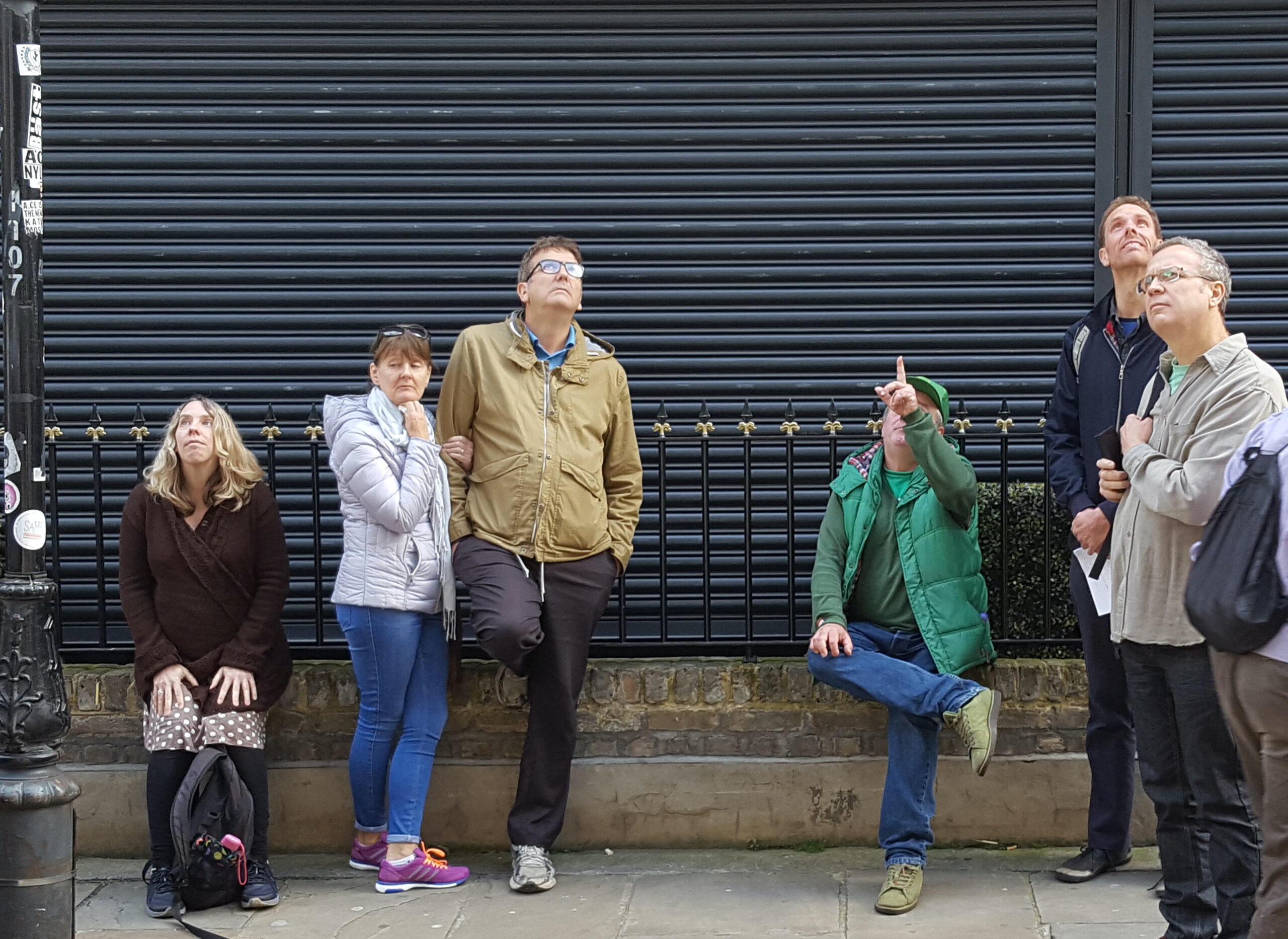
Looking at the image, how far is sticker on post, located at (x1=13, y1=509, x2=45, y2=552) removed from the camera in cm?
469

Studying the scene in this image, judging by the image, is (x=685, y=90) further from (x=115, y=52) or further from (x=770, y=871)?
(x=770, y=871)

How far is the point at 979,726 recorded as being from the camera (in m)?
5.23

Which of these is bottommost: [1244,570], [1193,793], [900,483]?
[1193,793]

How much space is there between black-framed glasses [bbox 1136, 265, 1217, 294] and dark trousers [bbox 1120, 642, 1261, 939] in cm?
111

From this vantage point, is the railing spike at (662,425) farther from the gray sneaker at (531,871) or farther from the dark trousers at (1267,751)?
the dark trousers at (1267,751)

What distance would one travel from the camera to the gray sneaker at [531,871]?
5.63m

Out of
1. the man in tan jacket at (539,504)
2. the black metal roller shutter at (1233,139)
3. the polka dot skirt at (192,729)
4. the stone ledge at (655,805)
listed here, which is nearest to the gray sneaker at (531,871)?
the man in tan jacket at (539,504)

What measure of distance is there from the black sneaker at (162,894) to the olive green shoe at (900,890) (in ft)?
8.51

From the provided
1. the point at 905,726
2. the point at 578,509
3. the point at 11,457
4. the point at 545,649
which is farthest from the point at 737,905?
the point at 11,457

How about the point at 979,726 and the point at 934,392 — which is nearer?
the point at 979,726

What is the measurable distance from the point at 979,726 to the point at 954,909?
0.70 meters

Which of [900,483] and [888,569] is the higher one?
[900,483]

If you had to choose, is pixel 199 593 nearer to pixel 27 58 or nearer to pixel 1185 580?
pixel 27 58

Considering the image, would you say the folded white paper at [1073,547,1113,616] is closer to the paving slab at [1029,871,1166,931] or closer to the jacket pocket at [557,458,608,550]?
the paving slab at [1029,871,1166,931]
